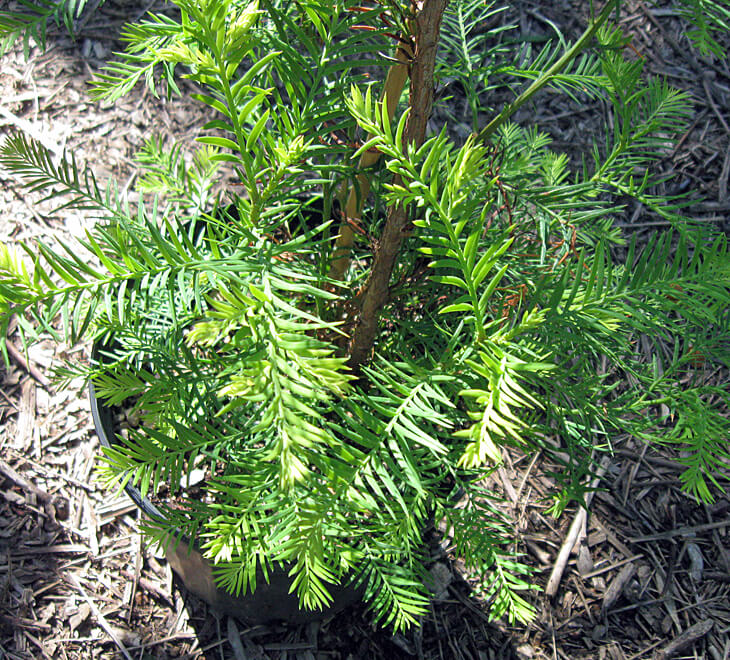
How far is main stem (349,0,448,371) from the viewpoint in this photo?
1.49 ft

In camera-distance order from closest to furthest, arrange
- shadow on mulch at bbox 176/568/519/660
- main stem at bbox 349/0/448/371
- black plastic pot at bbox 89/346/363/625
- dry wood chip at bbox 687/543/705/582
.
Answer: main stem at bbox 349/0/448/371 → black plastic pot at bbox 89/346/363/625 → shadow on mulch at bbox 176/568/519/660 → dry wood chip at bbox 687/543/705/582

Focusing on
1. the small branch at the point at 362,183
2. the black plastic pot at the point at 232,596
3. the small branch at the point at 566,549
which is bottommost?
the small branch at the point at 566,549

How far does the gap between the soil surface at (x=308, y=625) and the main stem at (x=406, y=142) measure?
45 cm

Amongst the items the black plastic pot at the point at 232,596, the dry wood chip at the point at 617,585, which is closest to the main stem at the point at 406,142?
the black plastic pot at the point at 232,596

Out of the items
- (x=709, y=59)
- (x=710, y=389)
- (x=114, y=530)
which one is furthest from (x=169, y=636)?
(x=709, y=59)

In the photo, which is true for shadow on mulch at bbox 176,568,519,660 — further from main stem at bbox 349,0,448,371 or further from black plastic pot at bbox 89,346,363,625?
main stem at bbox 349,0,448,371

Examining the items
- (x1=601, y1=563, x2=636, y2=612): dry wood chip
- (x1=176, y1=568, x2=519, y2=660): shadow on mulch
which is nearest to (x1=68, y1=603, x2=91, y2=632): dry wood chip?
(x1=176, y1=568, x2=519, y2=660): shadow on mulch

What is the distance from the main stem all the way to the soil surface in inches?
17.9

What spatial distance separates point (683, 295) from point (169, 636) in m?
0.94

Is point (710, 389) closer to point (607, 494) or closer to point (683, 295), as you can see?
point (683, 295)

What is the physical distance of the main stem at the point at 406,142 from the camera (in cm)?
45

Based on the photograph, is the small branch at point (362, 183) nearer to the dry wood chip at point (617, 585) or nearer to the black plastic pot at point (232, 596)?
the black plastic pot at point (232, 596)

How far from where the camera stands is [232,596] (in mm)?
886

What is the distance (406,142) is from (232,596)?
2.34 ft
